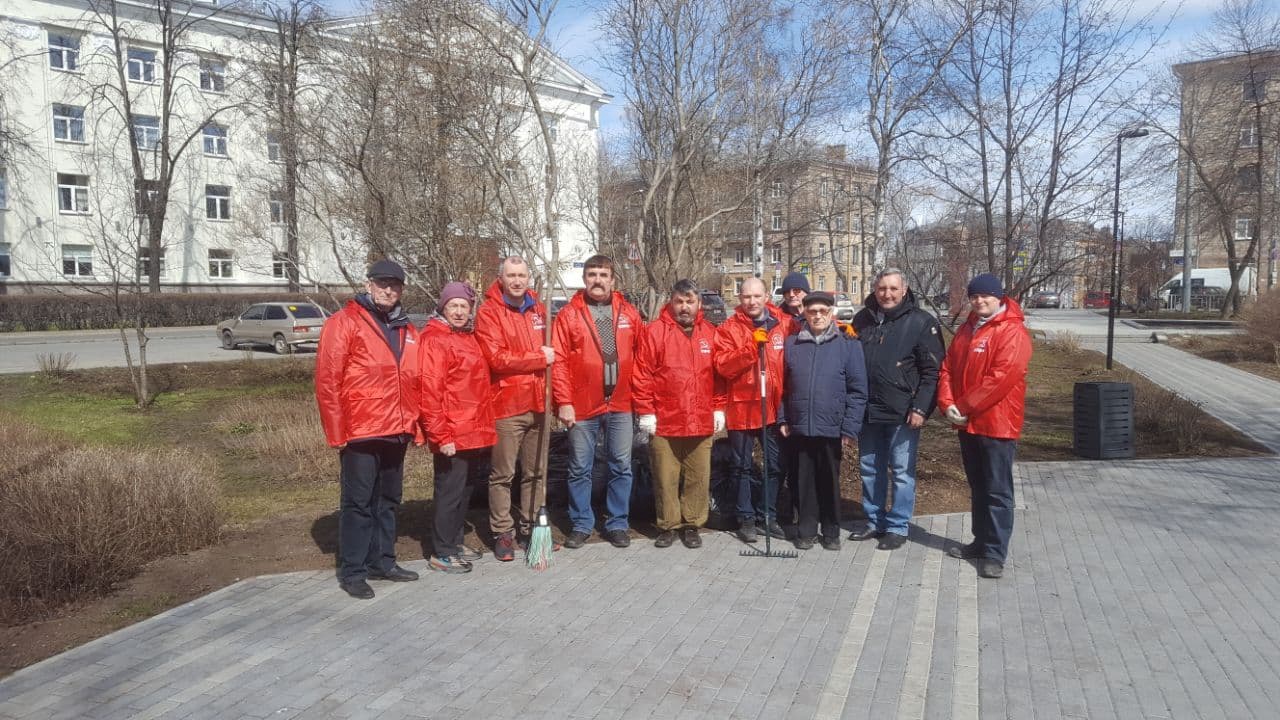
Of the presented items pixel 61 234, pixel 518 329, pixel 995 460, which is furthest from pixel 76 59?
pixel 995 460

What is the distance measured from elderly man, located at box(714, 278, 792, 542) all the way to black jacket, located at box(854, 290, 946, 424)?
0.67 metres

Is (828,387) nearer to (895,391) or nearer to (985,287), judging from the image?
(895,391)

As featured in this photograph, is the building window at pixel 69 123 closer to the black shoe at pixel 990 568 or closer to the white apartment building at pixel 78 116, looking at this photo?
the white apartment building at pixel 78 116

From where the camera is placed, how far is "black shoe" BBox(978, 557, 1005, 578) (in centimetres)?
543

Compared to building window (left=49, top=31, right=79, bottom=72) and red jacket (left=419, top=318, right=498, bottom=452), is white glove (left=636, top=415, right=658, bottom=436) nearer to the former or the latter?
red jacket (left=419, top=318, right=498, bottom=452)

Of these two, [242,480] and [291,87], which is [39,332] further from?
[242,480]

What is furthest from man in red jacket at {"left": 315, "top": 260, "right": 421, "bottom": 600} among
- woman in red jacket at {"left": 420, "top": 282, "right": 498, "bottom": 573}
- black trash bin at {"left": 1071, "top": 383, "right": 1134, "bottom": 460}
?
black trash bin at {"left": 1071, "top": 383, "right": 1134, "bottom": 460}

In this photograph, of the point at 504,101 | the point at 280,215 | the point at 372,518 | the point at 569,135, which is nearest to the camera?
the point at 372,518

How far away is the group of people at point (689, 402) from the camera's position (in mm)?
5414

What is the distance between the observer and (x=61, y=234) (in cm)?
3694

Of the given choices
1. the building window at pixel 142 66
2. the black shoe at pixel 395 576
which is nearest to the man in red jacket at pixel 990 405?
the black shoe at pixel 395 576

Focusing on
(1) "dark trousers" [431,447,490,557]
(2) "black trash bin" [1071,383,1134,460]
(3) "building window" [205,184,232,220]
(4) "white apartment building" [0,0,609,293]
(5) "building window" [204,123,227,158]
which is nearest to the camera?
(1) "dark trousers" [431,447,490,557]

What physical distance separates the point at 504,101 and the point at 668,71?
189 cm

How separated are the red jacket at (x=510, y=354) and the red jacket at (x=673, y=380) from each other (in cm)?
73
